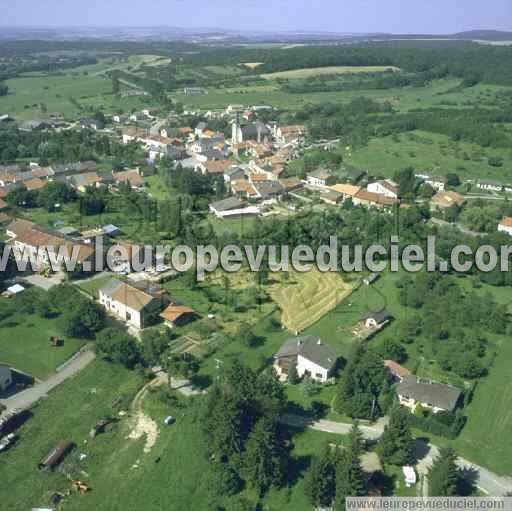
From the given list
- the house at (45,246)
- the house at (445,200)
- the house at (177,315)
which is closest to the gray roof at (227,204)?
the house at (45,246)

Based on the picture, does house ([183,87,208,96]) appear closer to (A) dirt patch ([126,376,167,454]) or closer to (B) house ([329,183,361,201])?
(B) house ([329,183,361,201])

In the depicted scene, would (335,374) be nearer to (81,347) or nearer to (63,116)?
(81,347)

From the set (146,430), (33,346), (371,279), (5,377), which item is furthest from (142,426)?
(371,279)

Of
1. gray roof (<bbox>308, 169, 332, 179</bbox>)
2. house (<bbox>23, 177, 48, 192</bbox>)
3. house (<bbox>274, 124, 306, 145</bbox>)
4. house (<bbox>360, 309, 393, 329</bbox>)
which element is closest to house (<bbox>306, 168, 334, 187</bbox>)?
gray roof (<bbox>308, 169, 332, 179</bbox>)

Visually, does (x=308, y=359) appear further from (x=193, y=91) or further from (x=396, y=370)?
(x=193, y=91)

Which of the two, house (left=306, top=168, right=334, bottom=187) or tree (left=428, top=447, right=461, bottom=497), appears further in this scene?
house (left=306, top=168, right=334, bottom=187)
